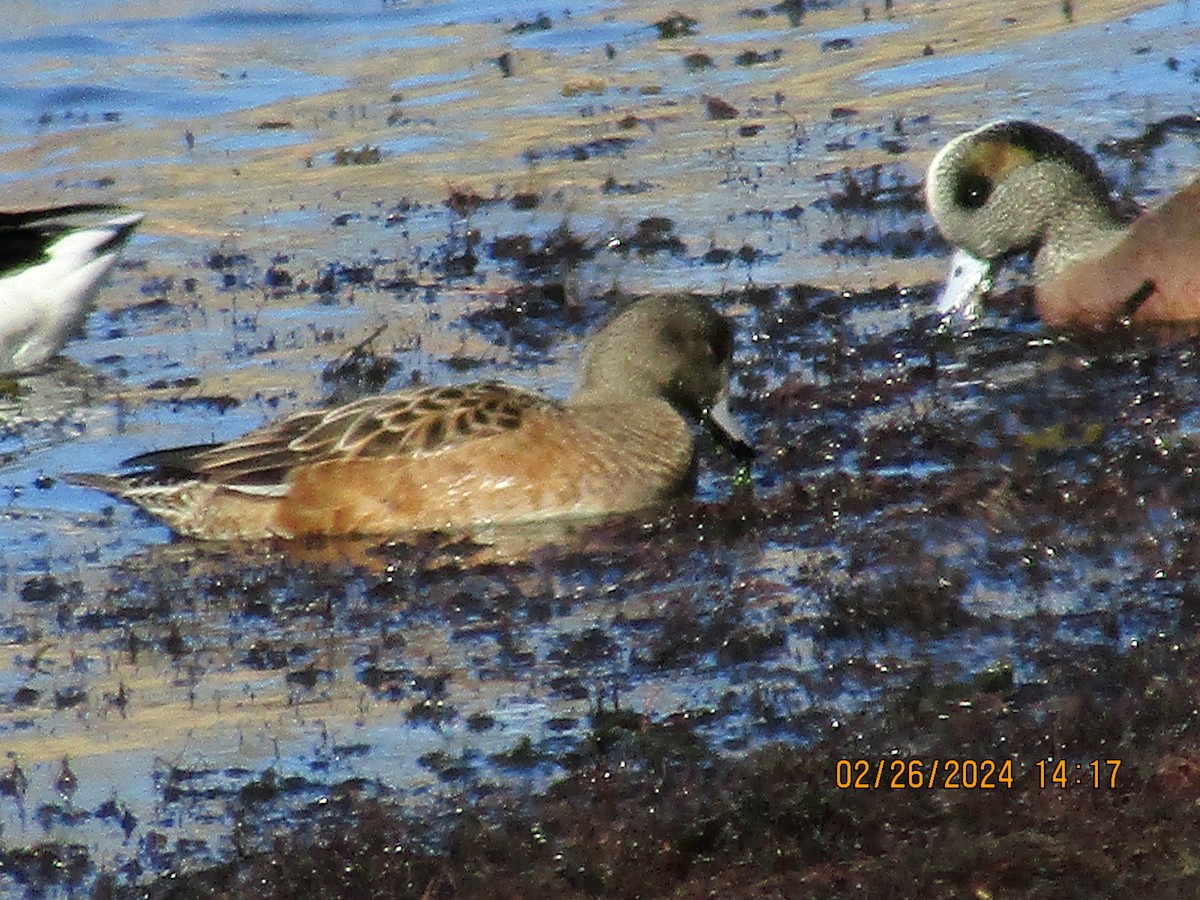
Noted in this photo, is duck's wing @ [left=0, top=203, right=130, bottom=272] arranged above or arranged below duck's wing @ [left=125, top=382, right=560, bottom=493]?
above

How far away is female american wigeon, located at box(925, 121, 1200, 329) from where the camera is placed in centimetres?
923

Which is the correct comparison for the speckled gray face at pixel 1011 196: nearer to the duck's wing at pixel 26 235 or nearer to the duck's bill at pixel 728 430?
the duck's bill at pixel 728 430

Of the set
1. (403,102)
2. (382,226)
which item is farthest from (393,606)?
(403,102)

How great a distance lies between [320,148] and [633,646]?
738 centimetres

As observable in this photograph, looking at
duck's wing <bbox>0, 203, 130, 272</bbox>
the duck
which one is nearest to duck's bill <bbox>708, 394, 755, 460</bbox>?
the duck

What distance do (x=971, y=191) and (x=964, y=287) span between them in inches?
21.8

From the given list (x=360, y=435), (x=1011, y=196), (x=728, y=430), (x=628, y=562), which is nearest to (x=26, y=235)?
(x=360, y=435)

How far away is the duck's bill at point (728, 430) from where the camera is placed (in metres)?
7.78

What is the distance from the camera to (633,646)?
634 centimetres

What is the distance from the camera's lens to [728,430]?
7.84m

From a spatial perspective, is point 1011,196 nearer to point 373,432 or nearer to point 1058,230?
point 1058,230

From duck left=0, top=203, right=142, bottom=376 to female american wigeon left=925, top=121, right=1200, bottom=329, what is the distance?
3.63 m

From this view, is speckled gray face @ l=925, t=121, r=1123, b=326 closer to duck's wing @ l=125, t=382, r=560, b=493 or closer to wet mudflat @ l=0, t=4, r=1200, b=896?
wet mudflat @ l=0, t=4, r=1200, b=896

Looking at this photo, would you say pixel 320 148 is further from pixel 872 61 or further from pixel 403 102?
pixel 872 61
